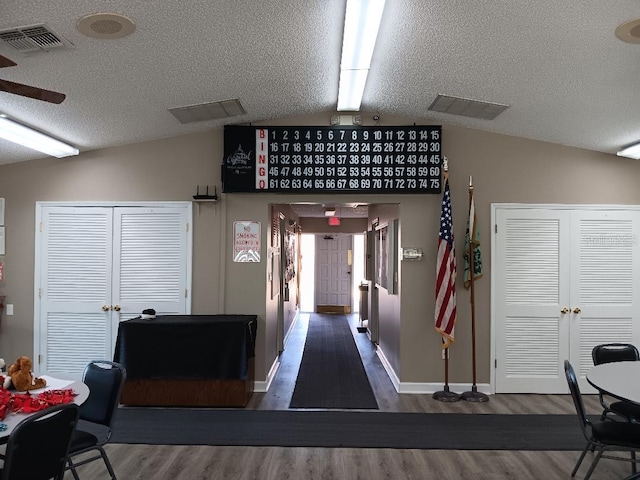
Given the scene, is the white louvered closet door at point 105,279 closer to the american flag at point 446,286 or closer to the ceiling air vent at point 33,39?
the ceiling air vent at point 33,39

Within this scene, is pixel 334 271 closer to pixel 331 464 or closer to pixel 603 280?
pixel 603 280

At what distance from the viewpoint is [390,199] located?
5.18m

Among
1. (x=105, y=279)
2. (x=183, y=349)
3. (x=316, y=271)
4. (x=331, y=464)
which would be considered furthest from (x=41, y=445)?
(x=316, y=271)

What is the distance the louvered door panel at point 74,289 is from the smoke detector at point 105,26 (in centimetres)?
264

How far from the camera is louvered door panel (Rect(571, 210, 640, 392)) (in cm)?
514

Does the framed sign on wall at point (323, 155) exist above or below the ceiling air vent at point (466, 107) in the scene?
below

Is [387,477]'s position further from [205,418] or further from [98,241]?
[98,241]

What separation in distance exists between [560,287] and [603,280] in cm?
48

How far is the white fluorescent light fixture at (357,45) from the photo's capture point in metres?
2.97

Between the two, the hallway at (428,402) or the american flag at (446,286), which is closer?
the hallway at (428,402)

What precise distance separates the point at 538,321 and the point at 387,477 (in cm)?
278

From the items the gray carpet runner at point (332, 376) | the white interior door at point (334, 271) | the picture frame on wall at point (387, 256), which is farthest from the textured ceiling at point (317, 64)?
the white interior door at point (334, 271)

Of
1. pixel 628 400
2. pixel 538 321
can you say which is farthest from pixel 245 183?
pixel 628 400

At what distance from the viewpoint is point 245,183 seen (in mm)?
5102
